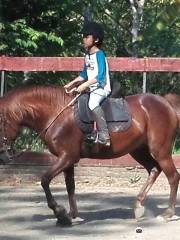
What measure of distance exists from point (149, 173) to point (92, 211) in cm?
107

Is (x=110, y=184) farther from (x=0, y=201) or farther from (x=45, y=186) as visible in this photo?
(x=45, y=186)

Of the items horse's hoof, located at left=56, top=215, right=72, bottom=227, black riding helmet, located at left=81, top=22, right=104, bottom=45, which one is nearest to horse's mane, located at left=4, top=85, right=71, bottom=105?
black riding helmet, located at left=81, top=22, right=104, bottom=45

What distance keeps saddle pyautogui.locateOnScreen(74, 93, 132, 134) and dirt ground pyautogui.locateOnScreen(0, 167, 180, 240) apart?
Answer: 1.23 m

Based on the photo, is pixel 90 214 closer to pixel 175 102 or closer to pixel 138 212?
pixel 138 212

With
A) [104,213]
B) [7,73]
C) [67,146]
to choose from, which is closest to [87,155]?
[67,146]

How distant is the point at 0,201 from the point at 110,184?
8.08 feet

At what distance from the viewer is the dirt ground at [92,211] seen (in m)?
7.23

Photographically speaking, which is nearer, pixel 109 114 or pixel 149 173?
pixel 109 114

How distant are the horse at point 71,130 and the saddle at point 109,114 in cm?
6

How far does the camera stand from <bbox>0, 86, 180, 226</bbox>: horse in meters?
7.48

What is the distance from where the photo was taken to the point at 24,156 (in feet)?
38.4

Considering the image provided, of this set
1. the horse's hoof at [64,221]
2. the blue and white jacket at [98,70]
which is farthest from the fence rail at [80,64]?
the horse's hoof at [64,221]

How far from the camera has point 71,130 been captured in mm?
7590

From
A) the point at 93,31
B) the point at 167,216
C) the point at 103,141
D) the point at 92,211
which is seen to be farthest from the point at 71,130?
the point at 92,211
